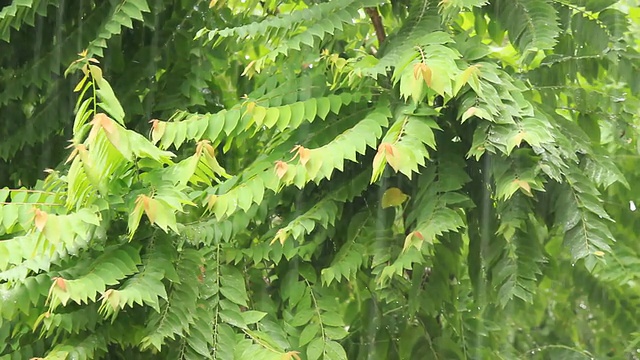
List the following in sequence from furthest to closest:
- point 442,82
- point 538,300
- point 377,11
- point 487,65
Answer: point 538,300, point 377,11, point 487,65, point 442,82

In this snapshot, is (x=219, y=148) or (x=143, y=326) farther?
(x=219, y=148)

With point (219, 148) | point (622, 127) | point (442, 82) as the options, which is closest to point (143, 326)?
point (219, 148)

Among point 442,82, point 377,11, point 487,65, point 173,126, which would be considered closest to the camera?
point 442,82

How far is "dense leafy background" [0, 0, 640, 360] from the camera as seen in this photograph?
2.05m

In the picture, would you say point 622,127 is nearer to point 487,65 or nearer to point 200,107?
point 487,65

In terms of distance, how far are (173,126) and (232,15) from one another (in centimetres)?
87

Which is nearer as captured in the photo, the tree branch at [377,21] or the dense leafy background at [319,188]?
the dense leafy background at [319,188]

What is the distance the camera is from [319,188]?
246 cm

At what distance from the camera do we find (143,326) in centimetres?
223

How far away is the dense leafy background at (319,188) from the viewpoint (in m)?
2.05

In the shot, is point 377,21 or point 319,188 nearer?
point 319,188

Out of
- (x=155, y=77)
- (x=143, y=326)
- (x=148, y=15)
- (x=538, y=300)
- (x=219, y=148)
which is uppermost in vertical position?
(x=148, y=15)

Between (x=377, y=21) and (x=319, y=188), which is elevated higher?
(x=377, y=21)

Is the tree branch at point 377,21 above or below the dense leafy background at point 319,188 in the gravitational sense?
above
